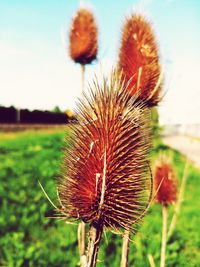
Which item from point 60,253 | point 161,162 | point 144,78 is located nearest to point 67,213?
point 144,78

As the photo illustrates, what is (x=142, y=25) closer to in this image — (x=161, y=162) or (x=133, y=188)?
(x=133, y=188)

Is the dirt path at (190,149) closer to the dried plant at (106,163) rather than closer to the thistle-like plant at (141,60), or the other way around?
the thistle-like plant at (141,60)

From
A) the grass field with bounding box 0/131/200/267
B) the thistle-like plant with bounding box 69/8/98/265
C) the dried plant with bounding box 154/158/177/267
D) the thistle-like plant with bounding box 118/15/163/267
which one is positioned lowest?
the grass field with bounding box 0/131/200/267

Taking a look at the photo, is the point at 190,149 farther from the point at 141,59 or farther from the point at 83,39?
the point at 141,59

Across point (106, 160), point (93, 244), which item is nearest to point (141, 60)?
point (106, 160)

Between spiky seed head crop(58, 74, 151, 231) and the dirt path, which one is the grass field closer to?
spiky seed head crop(58, 74, 151, 231)

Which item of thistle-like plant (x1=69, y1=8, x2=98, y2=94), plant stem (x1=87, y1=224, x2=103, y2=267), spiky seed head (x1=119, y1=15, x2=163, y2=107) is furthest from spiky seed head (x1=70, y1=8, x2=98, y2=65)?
plant stem (x1=87, y1=224, x2=103, y2=267)
